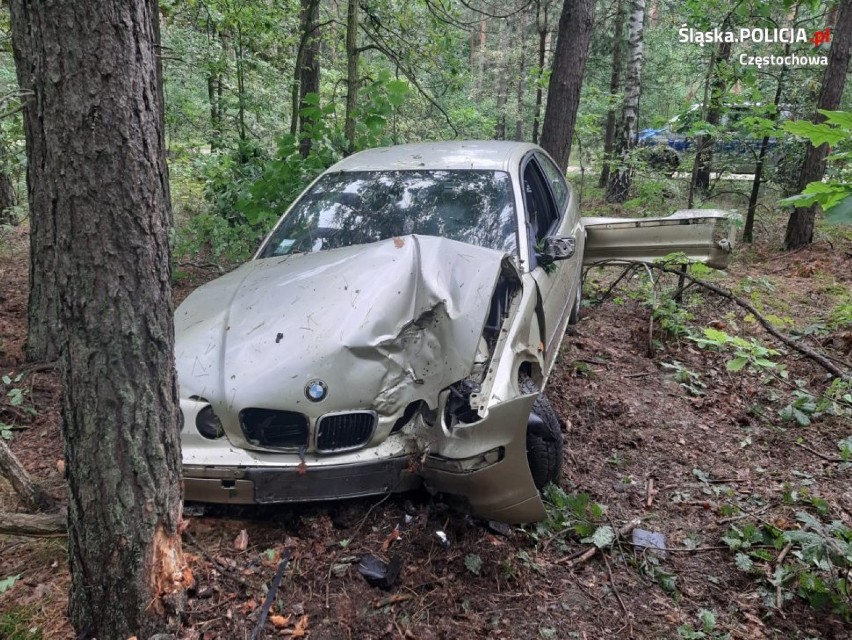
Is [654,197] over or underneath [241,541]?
over

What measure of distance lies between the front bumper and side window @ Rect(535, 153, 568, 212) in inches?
129

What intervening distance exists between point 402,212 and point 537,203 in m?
1.15

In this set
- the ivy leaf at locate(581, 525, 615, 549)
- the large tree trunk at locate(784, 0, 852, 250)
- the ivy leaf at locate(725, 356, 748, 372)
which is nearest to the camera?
the ivy leaf at locate(581, 525, 615, 549)

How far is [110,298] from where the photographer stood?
5.90ft

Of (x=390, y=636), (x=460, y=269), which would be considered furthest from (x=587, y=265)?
(x=390, y=636)

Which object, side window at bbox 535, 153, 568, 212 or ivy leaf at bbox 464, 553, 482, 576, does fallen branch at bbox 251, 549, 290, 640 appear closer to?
ivy leaf at bbox 464, 553, 482, 576

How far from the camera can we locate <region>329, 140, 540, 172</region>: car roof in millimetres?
4289

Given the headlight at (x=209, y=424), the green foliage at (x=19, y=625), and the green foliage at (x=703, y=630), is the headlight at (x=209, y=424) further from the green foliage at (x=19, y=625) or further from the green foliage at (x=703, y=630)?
the green foliage at (x=703, y=630)

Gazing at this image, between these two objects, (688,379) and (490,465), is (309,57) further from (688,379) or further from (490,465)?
(490,465)

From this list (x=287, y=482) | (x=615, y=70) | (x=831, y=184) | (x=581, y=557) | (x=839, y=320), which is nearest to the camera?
(x=831, y=184)

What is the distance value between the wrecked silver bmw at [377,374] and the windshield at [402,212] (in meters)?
0.05

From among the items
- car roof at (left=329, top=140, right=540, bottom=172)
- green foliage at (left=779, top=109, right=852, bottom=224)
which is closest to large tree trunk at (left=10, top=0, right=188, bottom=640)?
green foliage at (left=779, top=109, right=852, bottom=224)

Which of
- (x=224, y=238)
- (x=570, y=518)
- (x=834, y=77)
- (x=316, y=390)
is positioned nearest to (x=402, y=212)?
(x=316, y=390)

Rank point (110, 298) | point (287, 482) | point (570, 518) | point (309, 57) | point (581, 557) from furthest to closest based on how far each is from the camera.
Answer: point (309, 57) < point (570, 518) < point (581, 557) < point (287, 482) < point (110, 298)
